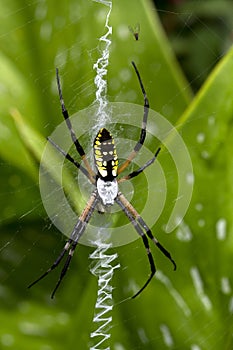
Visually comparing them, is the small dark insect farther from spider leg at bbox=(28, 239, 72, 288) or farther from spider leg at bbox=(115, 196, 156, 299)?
spider leg at bbox=(28, 239, 72, 288)

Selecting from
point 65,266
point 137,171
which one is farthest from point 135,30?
point 65,266

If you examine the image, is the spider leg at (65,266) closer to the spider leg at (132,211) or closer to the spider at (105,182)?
the spider at (105,182)

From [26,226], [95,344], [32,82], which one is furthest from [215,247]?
[32,82]

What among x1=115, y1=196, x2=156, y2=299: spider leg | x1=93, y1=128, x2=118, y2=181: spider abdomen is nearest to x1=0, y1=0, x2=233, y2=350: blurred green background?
x1=115, y1=196, x2=156, y2=299: spider leg

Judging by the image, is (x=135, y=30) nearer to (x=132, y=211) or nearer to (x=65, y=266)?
(x=132, y=211)

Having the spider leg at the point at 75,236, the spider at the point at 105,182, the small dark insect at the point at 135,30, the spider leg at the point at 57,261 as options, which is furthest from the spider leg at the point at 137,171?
the small dark insect at the point at 135,30

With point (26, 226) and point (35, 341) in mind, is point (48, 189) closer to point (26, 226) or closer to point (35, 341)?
point (26, 226)
